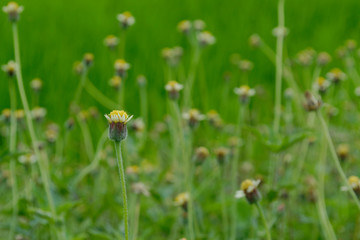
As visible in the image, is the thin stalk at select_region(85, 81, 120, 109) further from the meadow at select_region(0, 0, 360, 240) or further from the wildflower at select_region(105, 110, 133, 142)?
the wildflower at select_region(105, 110, 133, 142)

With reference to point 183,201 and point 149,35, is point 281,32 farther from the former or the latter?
point 149,35

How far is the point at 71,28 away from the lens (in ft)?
10.0

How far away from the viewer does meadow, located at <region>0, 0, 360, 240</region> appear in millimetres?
1293

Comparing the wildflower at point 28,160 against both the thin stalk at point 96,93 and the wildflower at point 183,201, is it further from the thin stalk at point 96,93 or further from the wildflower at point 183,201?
the thin stalk at point 96,93

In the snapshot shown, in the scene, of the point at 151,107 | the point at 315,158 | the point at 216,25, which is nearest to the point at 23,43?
the point at 151,107

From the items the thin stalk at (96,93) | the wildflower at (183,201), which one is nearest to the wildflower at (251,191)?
the wildflower at (183,201)

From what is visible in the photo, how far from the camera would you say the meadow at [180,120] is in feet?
4.24

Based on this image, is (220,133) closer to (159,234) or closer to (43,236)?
(159,234)

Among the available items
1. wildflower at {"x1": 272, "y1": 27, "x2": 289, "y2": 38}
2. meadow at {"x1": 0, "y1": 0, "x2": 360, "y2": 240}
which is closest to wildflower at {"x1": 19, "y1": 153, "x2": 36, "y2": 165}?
meadow at {"x1": 0, "y1": 0, "x2": 360, "y2": 240}

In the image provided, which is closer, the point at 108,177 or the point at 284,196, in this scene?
the point at 284,196

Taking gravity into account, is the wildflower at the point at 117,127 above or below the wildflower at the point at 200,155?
below

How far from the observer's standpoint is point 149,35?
309 centimetres

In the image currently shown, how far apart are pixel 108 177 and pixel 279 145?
35.5 inches

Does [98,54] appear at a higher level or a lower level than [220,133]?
higher
